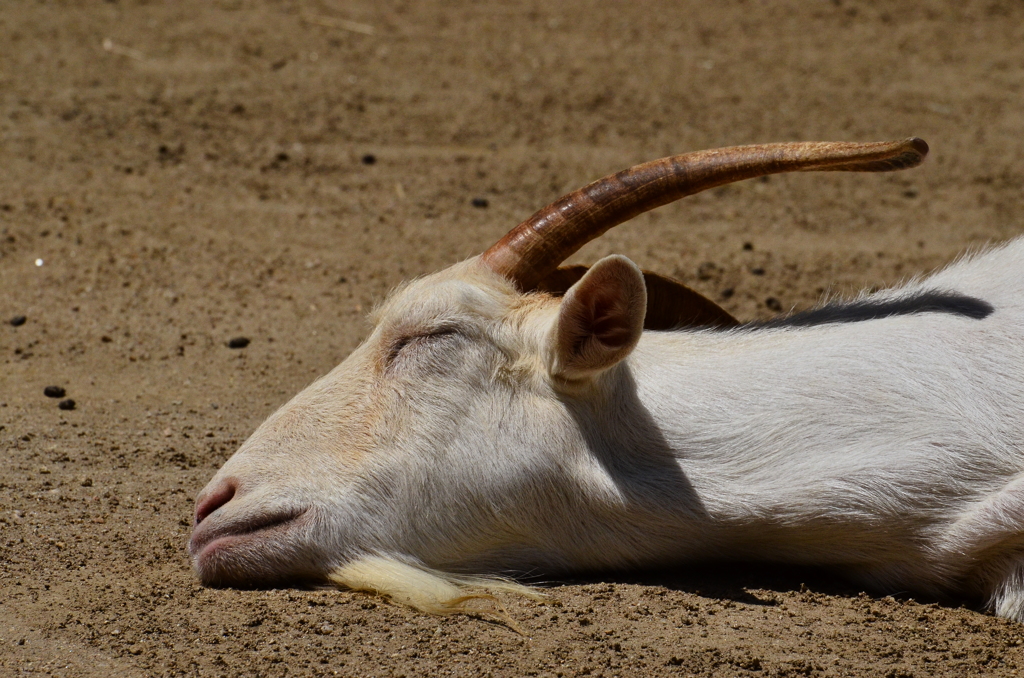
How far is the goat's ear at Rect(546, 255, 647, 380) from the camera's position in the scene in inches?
133

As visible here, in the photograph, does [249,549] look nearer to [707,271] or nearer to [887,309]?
[887,309]

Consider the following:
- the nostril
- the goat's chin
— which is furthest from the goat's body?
the nostril

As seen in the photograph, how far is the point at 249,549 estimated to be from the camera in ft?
11.4

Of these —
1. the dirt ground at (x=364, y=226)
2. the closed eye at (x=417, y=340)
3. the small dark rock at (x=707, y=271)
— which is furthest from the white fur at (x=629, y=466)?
the small dark rock at (x=707, y=271)

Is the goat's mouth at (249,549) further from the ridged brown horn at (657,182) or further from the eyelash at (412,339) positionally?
the ridged brown horn at (657,182)

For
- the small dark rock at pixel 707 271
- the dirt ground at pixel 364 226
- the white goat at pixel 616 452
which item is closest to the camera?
the dirt ground at pixel 364 226

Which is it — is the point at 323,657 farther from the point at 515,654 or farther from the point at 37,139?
the point at 37,139

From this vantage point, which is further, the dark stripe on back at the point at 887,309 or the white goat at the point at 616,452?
the dark stripe on back at the point at 887,309

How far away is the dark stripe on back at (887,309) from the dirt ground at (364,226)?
875mm

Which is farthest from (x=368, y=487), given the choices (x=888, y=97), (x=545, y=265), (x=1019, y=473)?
(x=888, y=97)

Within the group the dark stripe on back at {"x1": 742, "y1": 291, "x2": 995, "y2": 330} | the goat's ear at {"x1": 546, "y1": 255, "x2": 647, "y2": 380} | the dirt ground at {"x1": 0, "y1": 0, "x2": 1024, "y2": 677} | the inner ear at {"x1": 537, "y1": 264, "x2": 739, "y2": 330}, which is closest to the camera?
the dirt ground at {"x1": 0, "y1": 0, "x2": 1024, "y2": 677}

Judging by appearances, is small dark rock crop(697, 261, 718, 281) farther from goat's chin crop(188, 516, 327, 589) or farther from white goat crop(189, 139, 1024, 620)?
goat's chin crop(188, 516, 327, 589)

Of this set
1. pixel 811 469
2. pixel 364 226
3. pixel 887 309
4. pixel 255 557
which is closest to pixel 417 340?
pixel 255 557

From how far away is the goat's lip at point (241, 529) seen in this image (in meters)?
3.51
